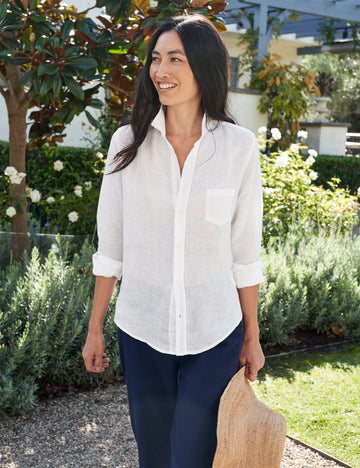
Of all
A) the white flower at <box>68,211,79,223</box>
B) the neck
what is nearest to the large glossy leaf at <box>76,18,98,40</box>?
the white flower at <box>68,211,79,223</box>

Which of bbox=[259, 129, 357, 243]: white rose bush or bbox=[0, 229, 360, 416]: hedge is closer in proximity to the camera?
bbox=[0, 229, 360, 416]: hedge

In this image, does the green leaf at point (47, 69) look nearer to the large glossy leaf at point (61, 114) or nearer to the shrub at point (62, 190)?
the large glossy leaf at point (61, 114)

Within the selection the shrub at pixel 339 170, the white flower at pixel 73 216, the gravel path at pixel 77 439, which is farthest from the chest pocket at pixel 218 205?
the shrub at pixel 339 170

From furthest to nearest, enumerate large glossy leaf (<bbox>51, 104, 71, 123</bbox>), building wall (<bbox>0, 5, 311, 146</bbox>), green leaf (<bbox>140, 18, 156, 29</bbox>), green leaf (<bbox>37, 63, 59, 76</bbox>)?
building wall (<bbox>0, 5, 311, 146</bbox>) → large glossy leaf (<bbox>51, 104, 71, 123</bbox>) → green leaf (<bbox>140, 18, 156, 29</bbox>) → green leaf (<bbox>37, 63, 59, 76</bbox>)

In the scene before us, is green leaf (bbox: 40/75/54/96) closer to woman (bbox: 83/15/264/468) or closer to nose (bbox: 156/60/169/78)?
woman (bbox: 83/15/264/468)

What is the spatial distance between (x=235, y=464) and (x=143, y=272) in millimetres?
626

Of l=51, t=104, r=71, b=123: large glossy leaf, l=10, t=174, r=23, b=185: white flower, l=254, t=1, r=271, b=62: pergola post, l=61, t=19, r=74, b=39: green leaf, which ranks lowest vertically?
l=10, t=174, r=23, b=185: white flower

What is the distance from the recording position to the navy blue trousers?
1.79 m

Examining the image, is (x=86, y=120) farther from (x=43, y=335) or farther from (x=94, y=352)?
(x=94, y=352)

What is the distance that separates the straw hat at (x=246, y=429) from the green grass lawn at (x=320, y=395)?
1.38 metres

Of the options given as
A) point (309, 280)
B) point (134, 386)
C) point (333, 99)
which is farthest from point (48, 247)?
point (333, 99)

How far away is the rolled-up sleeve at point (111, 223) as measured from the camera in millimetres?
1935

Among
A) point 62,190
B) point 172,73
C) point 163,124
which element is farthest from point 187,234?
point 62,190

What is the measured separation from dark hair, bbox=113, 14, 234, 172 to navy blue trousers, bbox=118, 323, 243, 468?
1.98 ft
